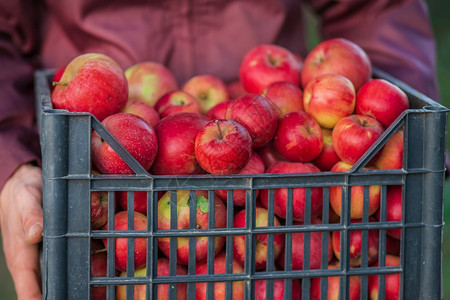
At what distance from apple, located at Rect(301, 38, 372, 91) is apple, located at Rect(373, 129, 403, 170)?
0.21 meters

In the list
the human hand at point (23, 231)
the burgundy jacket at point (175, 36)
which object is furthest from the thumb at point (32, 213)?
the burgundy jacket at point (175, 36)

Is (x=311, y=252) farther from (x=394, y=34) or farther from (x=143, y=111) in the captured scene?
(x=394, y=34)

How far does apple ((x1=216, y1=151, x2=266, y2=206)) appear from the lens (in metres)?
0.89

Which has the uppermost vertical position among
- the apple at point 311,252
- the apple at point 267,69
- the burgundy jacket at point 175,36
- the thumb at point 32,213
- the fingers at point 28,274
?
the burgundy jacket at point 175,36

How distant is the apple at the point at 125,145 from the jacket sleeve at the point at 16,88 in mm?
371

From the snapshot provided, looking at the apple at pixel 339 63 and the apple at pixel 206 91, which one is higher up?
the apple at pixel 339 63

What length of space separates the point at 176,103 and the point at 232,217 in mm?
344

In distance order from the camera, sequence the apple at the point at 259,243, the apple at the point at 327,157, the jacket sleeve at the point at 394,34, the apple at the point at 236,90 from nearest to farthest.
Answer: the apple at the point at 259,243
the apple at the point at 327,157
the apple at the point at 236,90
the jacket sleeve at the point at 394,34

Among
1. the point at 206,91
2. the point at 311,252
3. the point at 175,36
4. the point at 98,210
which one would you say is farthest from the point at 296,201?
the point at 175,36

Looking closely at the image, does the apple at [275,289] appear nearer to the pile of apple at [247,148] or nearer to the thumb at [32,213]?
the pile of apple at [247,148]

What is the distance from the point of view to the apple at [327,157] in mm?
991

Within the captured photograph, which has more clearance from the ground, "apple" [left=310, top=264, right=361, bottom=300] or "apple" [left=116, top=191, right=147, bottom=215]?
"apple" [left=116, top=191, right=147, bottom=215]

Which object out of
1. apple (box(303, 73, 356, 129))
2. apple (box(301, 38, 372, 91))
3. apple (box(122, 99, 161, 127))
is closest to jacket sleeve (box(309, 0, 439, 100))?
apple (box(301, 38, 372, 91))

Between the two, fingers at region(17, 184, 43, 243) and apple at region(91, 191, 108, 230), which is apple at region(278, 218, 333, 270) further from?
fingers at region(17, 184, 43, 243)
